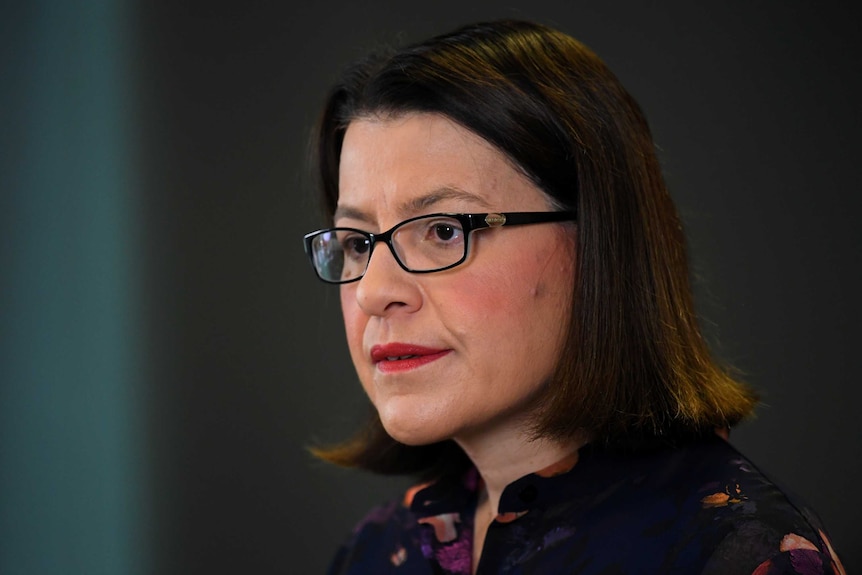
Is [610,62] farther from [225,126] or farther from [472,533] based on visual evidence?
[472,533]

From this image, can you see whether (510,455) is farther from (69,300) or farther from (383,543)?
(69,300)

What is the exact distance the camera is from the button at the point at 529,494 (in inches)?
57.8

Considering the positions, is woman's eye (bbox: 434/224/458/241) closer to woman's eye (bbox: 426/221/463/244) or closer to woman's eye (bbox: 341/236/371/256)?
woman's eye (bbox: 426/221/463/244)

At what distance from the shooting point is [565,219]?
146cm

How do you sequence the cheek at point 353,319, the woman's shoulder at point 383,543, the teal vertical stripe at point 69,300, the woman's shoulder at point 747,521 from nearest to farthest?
the woman's shoulder at point 747,521 < the cheek at point 353,319 < the woman's shoulder at point 383,543 < the teal vertical stripe at point 69,300

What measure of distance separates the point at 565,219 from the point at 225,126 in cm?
142

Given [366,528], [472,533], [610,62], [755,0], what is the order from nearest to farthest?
1. [472,533]
2. [366,528]
3. [755,0]
4. [610,62]

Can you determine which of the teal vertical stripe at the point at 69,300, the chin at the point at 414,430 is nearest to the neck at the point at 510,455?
the chin at the point at 414,430

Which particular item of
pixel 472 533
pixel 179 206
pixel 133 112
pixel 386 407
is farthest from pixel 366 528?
pixel 133 112

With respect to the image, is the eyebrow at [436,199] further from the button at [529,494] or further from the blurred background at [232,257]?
the blurred background at [232,257]

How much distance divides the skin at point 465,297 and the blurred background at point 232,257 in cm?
87

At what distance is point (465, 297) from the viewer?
1411 mm

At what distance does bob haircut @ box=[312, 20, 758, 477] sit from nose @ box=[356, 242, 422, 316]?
0.23 m

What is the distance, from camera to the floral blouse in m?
1.25
